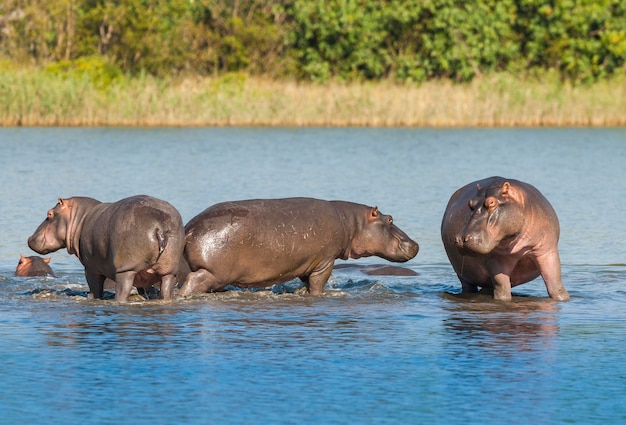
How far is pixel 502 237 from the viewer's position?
8.46m

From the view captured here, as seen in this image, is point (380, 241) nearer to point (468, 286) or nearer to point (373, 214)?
point (373, 214)

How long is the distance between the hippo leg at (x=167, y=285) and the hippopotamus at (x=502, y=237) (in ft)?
6.28

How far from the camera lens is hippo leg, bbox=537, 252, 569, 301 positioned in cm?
881

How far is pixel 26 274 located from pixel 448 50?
3088 cm

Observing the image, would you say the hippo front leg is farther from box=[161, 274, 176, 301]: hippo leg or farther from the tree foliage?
the tree foliage

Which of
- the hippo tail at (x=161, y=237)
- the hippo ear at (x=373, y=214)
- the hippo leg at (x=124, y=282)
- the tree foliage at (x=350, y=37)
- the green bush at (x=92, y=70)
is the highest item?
the tree foliage at (x=350, y=37)

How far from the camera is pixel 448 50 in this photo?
4016 cm

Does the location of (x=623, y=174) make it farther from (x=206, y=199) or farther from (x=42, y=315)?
(x=42, y=315)

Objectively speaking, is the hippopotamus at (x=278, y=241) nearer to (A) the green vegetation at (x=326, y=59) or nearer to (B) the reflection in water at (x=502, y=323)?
(B) the reflection in water at (x=502, y=323)

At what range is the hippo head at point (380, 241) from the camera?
987cm

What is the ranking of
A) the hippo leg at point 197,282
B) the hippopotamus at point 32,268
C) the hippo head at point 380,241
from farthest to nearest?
the hippopotamus at point 32,268 < the hippo head at point 380,241 < the hippo leg at point 197,282

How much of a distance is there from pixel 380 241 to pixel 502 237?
1.59m

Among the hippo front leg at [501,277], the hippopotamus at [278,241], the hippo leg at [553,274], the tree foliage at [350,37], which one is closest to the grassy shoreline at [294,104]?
the tree foliage at [350,37]

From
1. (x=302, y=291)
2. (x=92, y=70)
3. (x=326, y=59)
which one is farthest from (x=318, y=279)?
(x=326, y=59)
